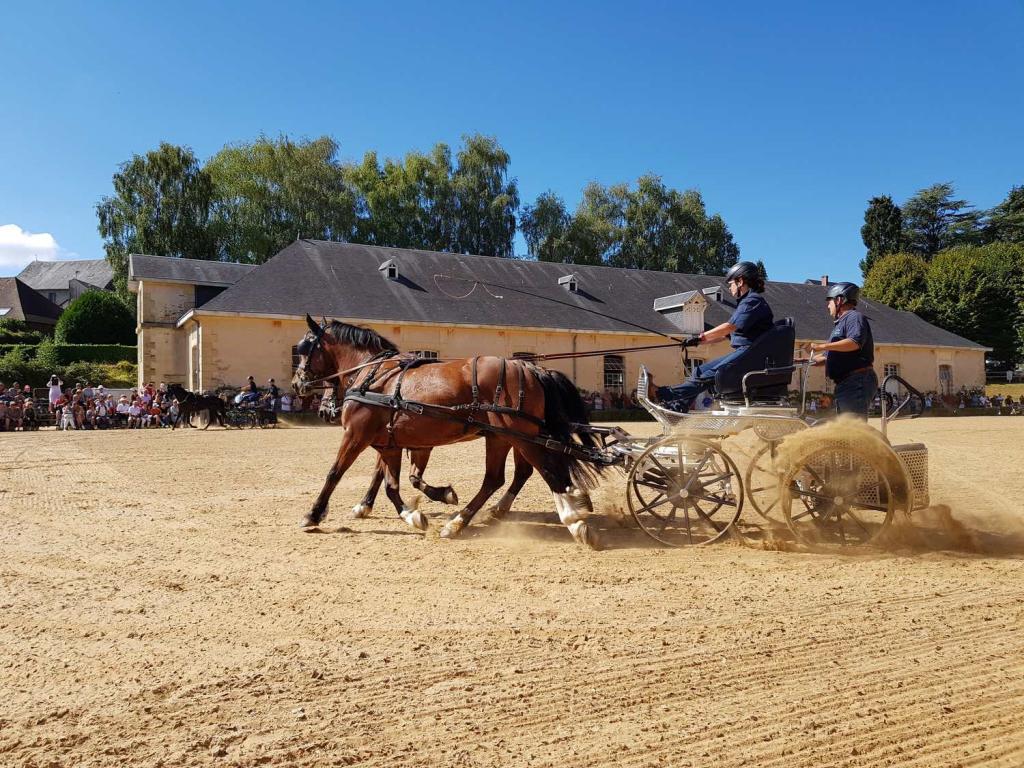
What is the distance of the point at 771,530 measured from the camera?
5.37 meters

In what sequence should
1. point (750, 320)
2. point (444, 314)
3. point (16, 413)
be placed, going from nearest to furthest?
point (750, 320) → point (16, 413) → point (444, 314)

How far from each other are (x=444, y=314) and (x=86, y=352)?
739 inches

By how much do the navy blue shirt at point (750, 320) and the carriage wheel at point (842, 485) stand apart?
36.5 inches

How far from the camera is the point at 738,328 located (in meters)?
5.11

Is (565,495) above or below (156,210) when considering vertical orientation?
below

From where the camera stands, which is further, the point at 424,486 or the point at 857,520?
the point at 424,486

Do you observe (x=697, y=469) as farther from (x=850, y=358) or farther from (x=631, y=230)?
(x=631, y=230)

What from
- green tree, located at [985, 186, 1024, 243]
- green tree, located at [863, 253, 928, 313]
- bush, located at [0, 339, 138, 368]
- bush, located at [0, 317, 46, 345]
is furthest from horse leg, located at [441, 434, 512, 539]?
green tree, located at [985, 186, 1024, 243]

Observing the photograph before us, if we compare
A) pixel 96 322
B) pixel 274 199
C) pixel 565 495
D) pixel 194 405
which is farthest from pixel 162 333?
pixel 565 495

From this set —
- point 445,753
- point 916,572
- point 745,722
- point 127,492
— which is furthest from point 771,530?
point 127,492

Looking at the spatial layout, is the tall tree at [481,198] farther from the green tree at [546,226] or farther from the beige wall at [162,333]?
the beige wall at [162,333]

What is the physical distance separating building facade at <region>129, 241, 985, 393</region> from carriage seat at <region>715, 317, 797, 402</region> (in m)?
14.7

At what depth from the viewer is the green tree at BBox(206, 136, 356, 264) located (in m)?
36.5

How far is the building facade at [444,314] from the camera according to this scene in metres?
22.1
